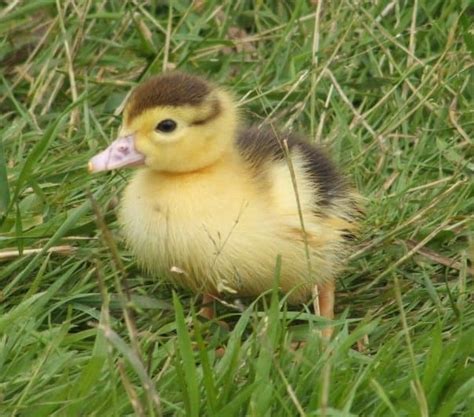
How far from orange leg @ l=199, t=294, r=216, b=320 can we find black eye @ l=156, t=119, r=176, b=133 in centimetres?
42

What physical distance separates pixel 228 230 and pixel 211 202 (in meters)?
0.08

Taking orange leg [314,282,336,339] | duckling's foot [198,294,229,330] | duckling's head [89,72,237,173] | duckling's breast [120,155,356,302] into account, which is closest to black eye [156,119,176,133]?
duckling's head [89,72,237,173]

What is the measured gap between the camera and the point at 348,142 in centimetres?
392

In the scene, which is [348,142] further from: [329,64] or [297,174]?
[297,174]

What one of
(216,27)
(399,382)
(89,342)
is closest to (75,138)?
(216,27)

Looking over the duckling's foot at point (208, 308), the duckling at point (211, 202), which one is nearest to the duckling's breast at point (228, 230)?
the duckling at point (211, 202)

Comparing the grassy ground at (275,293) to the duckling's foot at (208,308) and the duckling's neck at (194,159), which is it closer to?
the duckling's foot at (208,308)

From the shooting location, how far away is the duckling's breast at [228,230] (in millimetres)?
2971

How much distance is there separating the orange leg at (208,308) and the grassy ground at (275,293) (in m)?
0.06

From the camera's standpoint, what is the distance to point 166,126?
3006 millimetres

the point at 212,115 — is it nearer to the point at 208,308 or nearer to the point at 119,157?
the point at 119,157

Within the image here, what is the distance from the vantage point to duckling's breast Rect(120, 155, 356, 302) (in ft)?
9.75

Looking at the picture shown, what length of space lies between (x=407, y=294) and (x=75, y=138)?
45.6 inches

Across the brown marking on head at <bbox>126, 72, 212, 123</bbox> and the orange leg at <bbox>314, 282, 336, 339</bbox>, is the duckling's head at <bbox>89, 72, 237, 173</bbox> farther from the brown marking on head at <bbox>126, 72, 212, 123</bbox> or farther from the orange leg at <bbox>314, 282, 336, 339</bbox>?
the orange leg at <bbox>314, 282, 336, 339</bbox>
